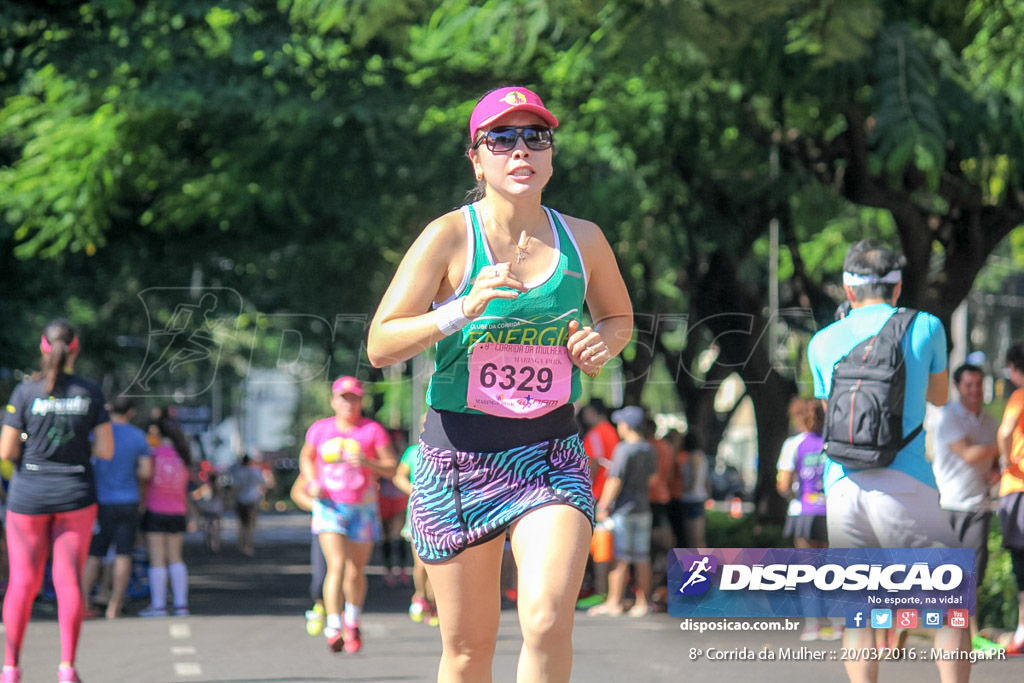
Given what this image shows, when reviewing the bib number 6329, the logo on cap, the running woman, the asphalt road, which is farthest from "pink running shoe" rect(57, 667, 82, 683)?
the logo on cap

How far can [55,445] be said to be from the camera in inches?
309

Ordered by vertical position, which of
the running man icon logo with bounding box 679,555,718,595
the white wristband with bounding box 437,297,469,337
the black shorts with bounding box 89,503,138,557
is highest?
the white wristband with bounding box 437,297,469,337

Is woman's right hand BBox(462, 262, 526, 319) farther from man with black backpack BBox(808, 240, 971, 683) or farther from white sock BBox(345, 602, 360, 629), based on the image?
white sock BBox(345, 602, 360, 629)

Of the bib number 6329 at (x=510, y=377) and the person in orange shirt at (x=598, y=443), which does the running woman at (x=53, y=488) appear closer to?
the bib number 6329 at (x=510, y=377)

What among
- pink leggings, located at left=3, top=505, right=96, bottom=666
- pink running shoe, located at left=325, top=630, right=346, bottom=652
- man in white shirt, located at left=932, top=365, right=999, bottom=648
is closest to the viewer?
pink leggings, located at left=3, top=505, right=96, bottom=666

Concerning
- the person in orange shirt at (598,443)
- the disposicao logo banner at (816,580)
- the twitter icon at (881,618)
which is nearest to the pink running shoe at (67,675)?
the disposicao logo banner at (816,580)

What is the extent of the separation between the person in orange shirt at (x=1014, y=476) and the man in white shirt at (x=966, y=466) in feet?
0.34

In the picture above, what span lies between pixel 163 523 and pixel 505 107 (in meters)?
9.61

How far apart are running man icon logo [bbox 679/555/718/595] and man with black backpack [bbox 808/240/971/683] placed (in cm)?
81

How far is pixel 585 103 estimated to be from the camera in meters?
15.9

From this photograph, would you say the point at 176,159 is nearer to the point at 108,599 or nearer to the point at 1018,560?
the point at 108,599

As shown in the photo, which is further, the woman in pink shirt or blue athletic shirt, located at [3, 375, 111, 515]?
the woman in pink shirt

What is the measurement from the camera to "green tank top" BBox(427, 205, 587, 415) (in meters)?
4.26

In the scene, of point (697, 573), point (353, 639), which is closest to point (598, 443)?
point (353, 639)
